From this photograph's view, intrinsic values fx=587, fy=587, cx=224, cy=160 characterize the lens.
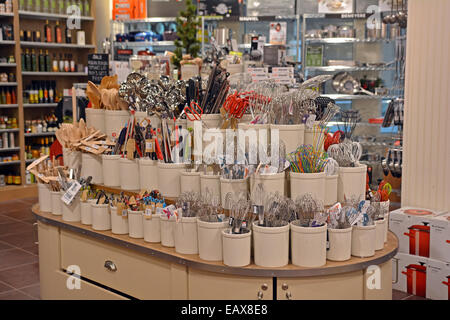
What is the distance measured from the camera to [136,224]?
3.16m

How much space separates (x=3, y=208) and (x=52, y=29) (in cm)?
264

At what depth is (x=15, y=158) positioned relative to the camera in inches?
297

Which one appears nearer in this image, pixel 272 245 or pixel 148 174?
pixel 272 245

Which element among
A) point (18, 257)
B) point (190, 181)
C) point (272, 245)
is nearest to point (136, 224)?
point (190, 181)

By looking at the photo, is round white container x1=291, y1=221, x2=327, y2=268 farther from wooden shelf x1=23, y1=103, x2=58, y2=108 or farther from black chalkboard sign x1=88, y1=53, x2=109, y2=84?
wooden shelf x1=23, y1=103, x2=58, y2=108

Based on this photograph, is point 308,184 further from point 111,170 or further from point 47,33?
point 47,33

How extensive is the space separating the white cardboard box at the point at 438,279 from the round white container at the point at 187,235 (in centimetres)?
194

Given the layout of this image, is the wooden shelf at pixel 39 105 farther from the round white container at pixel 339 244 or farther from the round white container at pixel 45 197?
the round white container at pixel 339 244

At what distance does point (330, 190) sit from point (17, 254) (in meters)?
3.35

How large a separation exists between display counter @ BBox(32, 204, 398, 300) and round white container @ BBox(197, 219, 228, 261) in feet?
0.15

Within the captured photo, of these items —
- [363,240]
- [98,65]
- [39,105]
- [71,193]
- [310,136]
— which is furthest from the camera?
[39,105]

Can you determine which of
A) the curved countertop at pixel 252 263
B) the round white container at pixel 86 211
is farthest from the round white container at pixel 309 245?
the round white container at pixel 86 211

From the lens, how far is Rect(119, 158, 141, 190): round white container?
132 inches

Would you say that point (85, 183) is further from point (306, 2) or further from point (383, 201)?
point (306, 2)
